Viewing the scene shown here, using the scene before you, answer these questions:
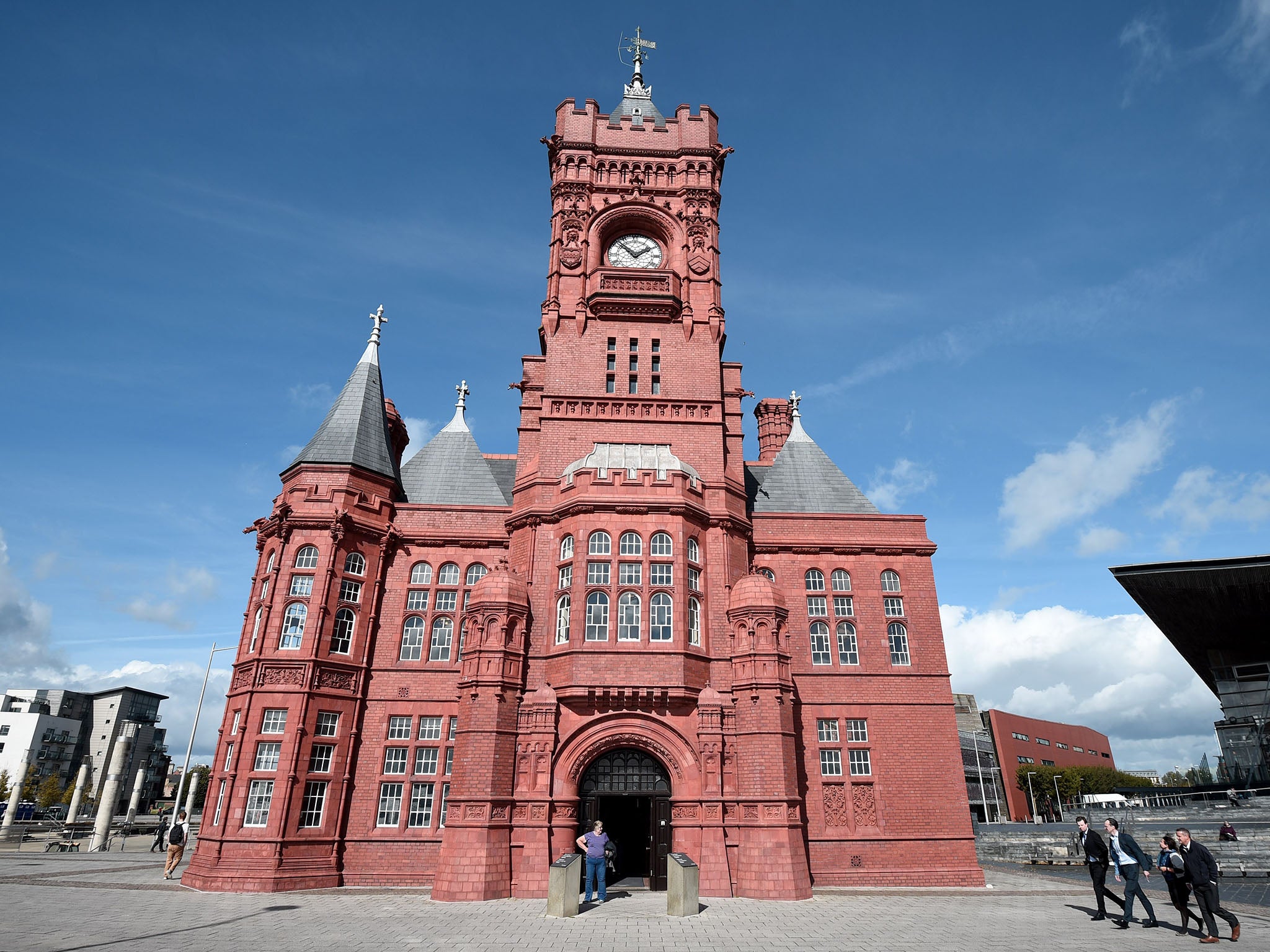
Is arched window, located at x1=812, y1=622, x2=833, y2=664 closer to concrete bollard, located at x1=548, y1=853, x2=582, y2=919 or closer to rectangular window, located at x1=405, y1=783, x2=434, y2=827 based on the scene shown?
concrete bollard, located at x1=548, y1=853, x2=582, y2=919

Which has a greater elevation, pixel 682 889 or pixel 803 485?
pixel 803 485

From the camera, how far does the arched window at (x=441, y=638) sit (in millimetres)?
27578

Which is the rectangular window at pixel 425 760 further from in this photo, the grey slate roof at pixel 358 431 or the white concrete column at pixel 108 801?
the white concrete column at pixel 108 801

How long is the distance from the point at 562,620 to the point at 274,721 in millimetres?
10049

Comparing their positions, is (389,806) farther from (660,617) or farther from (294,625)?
(660,617)

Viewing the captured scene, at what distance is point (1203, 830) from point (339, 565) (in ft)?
125

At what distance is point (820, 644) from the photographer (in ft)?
92.7

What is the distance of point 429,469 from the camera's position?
33.0 meters

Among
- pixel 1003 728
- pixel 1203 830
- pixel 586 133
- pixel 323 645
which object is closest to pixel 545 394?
pixel 323 645

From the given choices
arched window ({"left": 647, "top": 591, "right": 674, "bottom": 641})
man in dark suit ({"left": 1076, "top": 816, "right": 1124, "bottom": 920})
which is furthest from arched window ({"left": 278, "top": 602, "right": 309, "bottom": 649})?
man in dark suit ({"left": 1076, "top": 816, "right": 1124, "bottom": 920})

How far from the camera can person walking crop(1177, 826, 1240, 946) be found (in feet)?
45.1

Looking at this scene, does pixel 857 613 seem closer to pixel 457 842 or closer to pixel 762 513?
pixel 762 513

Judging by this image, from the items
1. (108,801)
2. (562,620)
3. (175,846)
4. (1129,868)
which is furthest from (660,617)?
(108,801)

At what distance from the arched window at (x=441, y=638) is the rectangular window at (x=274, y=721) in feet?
16.4
